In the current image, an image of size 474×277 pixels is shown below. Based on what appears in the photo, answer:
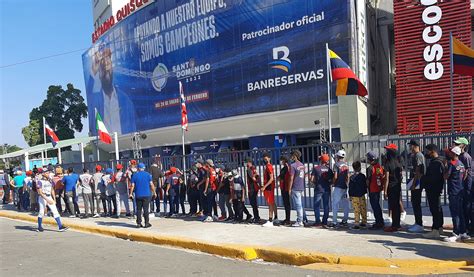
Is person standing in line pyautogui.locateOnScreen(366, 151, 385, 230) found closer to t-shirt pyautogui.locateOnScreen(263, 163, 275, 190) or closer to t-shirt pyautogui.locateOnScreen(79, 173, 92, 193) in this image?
t-shirt pyautogui.locateOnScreen(263, 163, 275, 190)

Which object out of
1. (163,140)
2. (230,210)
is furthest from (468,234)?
(163,140)

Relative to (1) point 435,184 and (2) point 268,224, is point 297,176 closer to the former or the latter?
(2) point 268,224

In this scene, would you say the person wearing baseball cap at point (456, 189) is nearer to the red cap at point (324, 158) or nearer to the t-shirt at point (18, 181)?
the red cap at point (324, 158)

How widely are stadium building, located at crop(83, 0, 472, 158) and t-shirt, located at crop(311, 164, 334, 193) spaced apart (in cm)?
1800

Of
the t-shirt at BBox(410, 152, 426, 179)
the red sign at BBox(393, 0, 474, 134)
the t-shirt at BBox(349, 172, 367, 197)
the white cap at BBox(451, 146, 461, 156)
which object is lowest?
the t-shirt at BBox(349, 172, 367, 197)

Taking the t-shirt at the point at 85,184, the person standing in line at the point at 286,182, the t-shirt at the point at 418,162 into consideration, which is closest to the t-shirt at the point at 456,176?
the t-shirt at the point at 418,162

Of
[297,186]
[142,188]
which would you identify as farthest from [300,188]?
[142,188]

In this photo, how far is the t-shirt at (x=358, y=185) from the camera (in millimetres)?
9430

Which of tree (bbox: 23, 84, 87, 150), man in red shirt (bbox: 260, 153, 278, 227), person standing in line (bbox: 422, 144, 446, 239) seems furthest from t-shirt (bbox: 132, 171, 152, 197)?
tree (bbox: 23, 84, 87, 150)

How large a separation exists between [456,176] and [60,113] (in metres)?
60.6

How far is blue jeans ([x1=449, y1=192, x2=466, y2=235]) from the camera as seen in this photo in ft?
25.8

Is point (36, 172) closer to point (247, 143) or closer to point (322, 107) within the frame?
point (322, 107)

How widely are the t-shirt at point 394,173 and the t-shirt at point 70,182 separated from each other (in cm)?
1061

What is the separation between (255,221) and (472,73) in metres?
6.28
